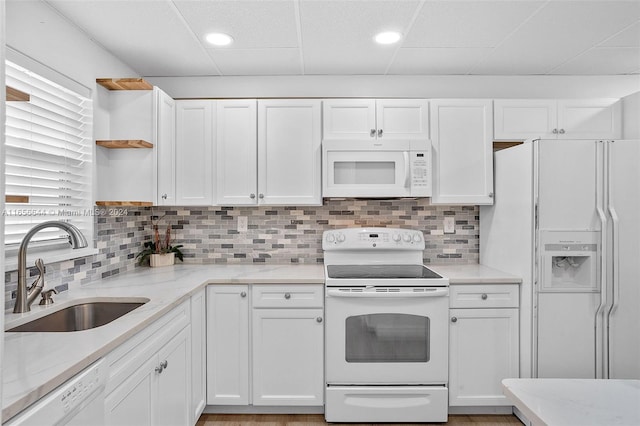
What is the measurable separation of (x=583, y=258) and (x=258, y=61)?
2.38 m

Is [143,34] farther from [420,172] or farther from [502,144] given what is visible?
[502,144]

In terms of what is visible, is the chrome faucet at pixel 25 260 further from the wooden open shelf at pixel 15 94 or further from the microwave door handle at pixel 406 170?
the microwave door handle at pixel 406 170

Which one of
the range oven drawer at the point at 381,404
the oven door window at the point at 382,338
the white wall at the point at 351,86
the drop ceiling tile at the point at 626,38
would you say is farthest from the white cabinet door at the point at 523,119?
the range oven drawer at the point at 381,404

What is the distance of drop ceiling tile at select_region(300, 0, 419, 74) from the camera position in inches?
77.9

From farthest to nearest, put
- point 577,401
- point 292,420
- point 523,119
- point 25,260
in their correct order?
point 523,119, point 292,420, point 25,260, point 577,401

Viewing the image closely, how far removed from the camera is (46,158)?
1915 mm

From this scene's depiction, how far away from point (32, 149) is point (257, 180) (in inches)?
50.3

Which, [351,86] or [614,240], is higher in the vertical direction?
[351,86]

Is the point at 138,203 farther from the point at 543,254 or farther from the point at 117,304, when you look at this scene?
the point at 543,254

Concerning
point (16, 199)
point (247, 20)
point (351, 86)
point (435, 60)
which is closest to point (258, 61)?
point (247, 20)

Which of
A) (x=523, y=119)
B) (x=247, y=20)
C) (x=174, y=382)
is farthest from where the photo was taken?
(x=523, y=119)

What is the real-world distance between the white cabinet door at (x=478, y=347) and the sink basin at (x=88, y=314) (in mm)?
1821

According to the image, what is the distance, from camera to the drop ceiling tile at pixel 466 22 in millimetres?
1969

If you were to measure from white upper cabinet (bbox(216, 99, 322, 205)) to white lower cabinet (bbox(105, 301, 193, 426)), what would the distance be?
3.18 feet
